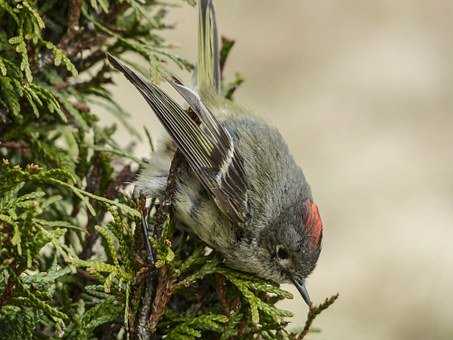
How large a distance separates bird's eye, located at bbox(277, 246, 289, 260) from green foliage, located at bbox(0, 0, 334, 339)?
0.99ft

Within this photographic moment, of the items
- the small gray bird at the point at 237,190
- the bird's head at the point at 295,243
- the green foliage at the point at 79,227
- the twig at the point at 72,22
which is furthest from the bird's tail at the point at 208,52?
the twig at the point at 72,22

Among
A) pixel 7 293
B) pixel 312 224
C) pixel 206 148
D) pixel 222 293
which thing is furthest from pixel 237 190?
pixel 7 293

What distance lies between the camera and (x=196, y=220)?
273 centimetres

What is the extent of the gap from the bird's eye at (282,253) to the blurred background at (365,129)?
171 inches

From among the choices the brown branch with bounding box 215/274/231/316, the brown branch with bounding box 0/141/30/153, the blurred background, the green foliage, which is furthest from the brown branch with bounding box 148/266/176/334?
the blurred background

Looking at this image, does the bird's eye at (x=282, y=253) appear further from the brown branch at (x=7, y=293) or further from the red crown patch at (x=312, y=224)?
the brown branch at (x=7, y=293)

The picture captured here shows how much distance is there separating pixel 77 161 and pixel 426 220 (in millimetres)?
6506

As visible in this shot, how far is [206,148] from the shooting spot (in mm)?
2879

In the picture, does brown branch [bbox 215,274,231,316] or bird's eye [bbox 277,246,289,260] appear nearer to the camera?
brown branch [bbox 215,274,231,316]

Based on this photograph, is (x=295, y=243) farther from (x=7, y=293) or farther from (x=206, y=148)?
(x=7, y=293)

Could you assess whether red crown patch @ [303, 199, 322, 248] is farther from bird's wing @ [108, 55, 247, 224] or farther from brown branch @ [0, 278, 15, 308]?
brown branch @ [0, 278, 15, 308]

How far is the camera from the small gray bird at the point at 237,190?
2.75 metres

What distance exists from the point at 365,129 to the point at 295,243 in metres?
7.46

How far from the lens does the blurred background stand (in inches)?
302
